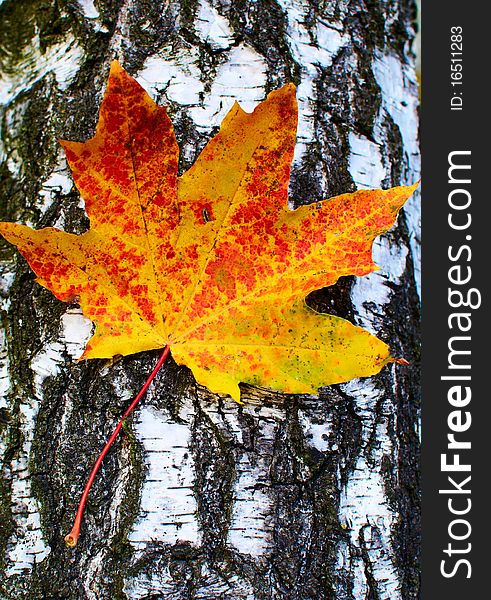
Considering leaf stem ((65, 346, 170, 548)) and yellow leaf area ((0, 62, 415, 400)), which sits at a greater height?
yellow leaf area ((0, 62, 415, 400))

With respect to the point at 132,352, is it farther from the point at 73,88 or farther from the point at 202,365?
the point at 73,88

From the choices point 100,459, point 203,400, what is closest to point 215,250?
point 203,400

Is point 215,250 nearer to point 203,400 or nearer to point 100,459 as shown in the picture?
point 203,400

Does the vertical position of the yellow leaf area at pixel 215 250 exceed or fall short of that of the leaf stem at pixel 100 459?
it exceeds it

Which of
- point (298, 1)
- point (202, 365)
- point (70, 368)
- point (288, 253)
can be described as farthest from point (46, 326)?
point (298, 1)
